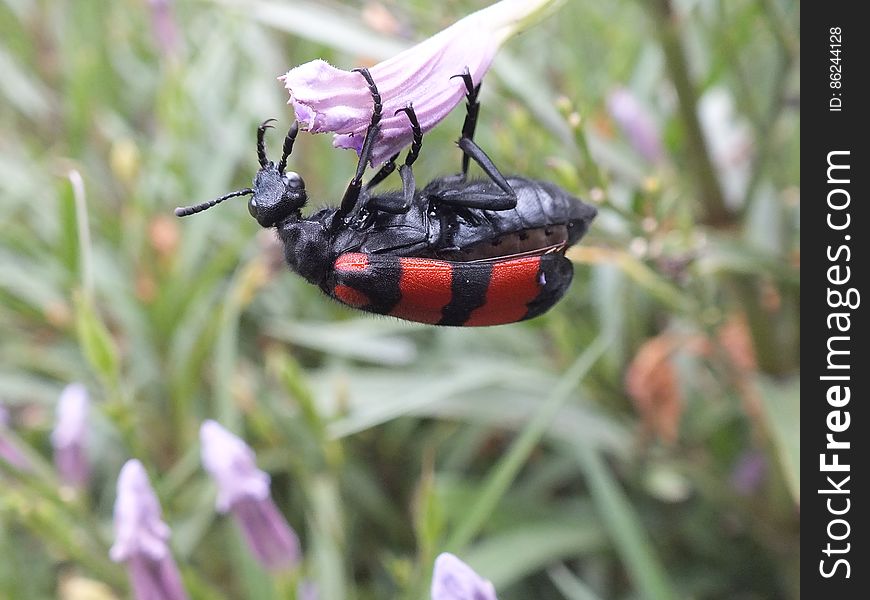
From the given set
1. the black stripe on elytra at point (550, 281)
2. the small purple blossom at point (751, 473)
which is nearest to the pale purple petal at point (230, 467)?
the black stripe on elytra at point (550, 281)

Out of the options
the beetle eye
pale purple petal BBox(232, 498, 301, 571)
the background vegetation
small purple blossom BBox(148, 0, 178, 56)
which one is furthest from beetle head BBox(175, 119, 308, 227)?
small purple blossom BBox(148, 0, 178, 56)

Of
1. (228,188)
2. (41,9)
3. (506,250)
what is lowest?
(506,250)

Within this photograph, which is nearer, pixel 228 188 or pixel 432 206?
pixel 432 206

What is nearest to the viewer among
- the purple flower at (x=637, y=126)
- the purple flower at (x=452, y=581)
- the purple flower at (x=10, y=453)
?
the purple flower at (x=452, y=581)

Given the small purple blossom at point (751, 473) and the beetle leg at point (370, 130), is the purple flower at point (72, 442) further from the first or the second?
the small purple blossom at point (751, 473)

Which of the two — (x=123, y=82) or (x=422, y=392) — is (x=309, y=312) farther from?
(x=123, y=82)

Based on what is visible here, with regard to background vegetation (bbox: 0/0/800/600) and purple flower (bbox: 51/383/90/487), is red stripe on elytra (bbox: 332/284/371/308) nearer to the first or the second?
background vegetation (bbox: 0/0/800/600)
